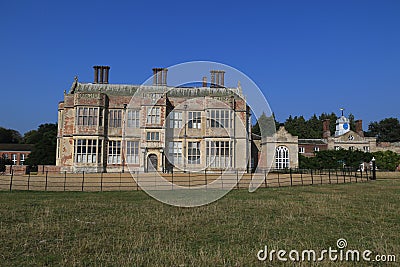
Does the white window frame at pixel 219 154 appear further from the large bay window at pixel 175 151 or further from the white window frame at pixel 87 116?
the white window frame at pixel 87 116

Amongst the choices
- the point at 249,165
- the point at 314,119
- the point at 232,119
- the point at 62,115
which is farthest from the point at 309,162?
the point at 314,119

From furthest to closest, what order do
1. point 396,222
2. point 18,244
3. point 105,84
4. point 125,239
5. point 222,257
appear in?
point 105,84, point 396,222, point 125,239, point 18,244, point 222,257

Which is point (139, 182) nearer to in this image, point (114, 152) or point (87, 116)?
point (114, 152)

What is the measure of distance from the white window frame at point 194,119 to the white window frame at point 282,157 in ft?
44.1

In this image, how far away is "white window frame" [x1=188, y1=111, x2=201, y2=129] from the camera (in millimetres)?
39438

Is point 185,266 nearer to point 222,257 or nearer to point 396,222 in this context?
point 222,257

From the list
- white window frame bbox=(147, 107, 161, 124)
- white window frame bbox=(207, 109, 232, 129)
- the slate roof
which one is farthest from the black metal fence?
the slate roof

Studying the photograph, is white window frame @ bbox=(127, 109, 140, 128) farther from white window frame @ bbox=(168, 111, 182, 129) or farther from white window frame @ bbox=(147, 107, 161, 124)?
white window frame @ bbox=(168, 111, 182, 129)

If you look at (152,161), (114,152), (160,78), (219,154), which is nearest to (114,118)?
(114,152)

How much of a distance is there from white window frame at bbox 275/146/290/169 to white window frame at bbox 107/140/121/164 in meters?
20.8

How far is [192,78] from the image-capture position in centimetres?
1081

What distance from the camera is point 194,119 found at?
39844 mm

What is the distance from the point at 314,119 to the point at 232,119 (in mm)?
58605

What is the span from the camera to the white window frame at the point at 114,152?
124ft
